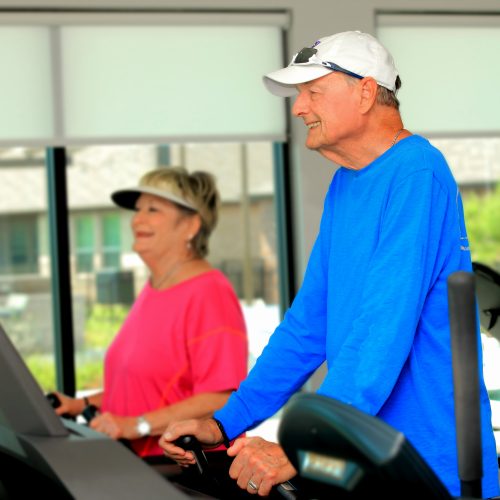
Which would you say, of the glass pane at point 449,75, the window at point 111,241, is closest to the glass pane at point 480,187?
the glass pane at point 449,75

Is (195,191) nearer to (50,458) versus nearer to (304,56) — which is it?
(304,56)

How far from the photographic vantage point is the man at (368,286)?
1556 mm

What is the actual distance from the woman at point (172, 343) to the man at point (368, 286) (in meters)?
0.98

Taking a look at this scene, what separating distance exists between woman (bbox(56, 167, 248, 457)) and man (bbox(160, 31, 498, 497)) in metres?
0.98

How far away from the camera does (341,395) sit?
155 centimetres

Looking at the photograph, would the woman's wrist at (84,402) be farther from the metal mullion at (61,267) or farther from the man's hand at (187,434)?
the metal mullion at (61,267)

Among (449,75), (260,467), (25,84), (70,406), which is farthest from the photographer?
(449,75)

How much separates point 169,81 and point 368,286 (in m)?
3.96

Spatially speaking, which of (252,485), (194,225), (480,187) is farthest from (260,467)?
(480,187)

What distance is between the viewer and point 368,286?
5.29ft

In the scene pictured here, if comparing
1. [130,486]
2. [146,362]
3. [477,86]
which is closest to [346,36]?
[130,486]

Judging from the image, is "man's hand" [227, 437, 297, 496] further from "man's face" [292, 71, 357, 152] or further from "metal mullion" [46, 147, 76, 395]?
"metal mullion" [46, 147, 76, 395]

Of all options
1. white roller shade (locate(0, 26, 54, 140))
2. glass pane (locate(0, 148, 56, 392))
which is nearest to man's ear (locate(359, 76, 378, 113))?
white roller shade (locate(0, 26, 54, 140))

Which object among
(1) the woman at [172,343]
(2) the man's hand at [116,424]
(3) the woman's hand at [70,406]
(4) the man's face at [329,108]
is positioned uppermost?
(4) the man's face at [329,108]
